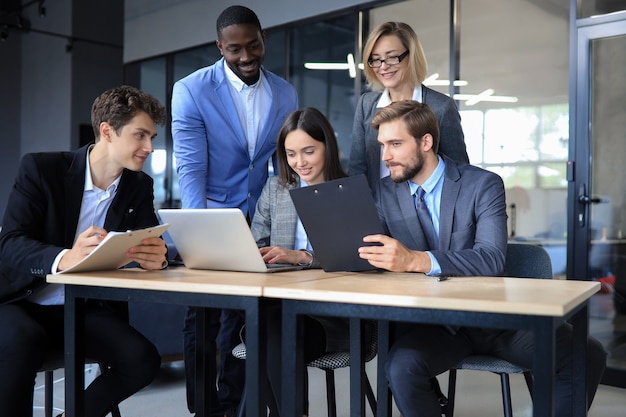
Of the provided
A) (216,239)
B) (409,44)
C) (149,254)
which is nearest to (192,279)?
(216,239)

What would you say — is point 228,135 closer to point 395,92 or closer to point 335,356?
point 395,92

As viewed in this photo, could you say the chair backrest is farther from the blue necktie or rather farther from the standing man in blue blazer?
the standing man in blue blazer

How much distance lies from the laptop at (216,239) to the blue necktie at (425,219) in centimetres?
42

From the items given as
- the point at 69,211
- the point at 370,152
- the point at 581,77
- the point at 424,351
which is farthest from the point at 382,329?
the point at 581,77

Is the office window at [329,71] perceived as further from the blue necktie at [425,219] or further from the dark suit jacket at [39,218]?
the dark suit jacket at [39,218]

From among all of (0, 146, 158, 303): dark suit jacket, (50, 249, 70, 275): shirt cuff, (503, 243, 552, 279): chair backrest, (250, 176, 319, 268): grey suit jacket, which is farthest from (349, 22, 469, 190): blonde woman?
(50, 249, 70, 275): shirt cuff

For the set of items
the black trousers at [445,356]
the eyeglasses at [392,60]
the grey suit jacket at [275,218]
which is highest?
the eyeglasses at [392,60]

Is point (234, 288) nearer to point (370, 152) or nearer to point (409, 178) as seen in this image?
point (409, 178)

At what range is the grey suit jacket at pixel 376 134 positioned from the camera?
8.21 feet

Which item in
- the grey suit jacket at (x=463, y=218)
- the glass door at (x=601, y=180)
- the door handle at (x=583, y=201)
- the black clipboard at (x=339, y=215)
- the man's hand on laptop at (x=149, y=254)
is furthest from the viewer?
the door handle at (x=583, y=201)

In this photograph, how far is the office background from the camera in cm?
407

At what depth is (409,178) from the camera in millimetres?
2156

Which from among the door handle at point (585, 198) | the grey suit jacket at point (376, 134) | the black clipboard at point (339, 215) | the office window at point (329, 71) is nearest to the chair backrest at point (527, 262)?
the grey suit jacket at point (376, 134)

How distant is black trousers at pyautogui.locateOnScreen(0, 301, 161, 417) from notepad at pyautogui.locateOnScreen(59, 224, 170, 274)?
26 cm
